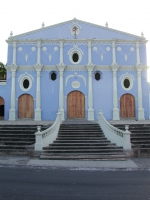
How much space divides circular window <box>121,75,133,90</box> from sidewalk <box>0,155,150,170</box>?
12.6 metres

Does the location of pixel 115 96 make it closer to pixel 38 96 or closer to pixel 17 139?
pixel 38 96

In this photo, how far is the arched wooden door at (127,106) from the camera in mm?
21578

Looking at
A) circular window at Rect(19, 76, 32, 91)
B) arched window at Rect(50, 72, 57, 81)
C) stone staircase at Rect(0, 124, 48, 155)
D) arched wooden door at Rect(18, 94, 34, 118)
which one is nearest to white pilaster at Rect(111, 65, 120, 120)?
arched window at Rect(50, 72, 57, 81)

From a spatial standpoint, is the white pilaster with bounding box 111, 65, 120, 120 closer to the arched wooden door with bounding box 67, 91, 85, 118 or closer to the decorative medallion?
the arched wooden door with bounding box 67, 91, 85, 118

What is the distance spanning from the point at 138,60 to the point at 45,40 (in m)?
8.97

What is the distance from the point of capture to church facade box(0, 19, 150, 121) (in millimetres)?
21516

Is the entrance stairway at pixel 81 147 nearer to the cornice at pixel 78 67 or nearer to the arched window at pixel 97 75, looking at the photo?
the arched window at pixel 97 75

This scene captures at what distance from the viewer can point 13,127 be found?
1327 cm

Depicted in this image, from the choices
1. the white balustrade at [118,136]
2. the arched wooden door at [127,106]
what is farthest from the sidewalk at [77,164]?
the arched wooden door at [127,106]

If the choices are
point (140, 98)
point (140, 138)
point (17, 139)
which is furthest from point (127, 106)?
point (17, 139)

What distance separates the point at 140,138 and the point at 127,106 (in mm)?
9929

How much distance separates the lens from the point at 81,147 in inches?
432

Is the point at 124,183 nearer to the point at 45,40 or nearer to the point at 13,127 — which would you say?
the point at 13,127

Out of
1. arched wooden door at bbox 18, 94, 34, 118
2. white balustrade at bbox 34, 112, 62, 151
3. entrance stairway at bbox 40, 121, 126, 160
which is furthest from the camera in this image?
arched wooden door at bbox 18, 94, 34, 118
